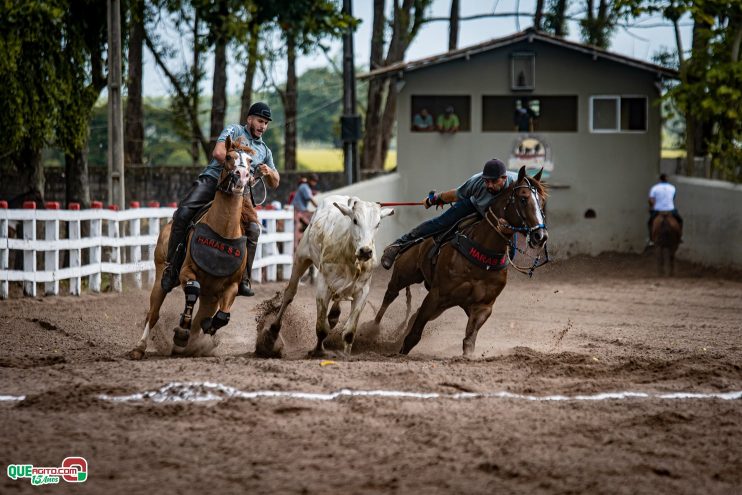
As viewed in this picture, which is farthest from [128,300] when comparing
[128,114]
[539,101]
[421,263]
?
[128,114]

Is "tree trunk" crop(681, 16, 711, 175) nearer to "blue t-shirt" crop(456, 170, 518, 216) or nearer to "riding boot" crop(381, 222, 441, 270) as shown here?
"riding boot" crop(381, 222, 441, 270)

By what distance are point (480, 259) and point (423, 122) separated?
56.6 feet

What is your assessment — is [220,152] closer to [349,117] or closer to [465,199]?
[465,199]

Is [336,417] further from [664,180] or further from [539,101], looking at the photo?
[539,101]

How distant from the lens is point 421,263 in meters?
11.0

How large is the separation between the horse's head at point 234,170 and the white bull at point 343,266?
3.37 feet

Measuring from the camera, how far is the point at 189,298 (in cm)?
919

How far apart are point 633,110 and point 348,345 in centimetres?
1905

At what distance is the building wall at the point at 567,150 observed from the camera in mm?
26719

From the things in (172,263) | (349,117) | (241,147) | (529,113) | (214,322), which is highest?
(529,113)

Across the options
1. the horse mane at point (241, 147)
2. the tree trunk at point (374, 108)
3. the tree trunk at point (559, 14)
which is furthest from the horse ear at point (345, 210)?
the tree trunk at point (559, 14)

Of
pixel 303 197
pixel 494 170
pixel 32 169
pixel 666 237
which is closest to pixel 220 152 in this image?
pixel 494 170

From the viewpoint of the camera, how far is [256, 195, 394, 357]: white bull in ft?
31.9

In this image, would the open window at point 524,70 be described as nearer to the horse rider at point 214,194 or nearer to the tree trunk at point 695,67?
the tree trunk at point 695,67
